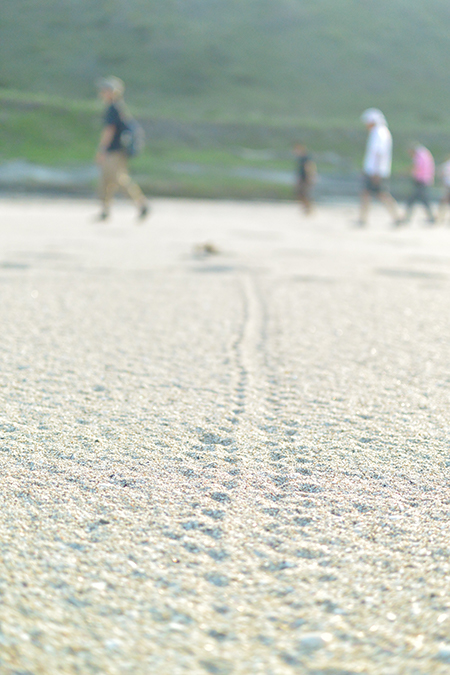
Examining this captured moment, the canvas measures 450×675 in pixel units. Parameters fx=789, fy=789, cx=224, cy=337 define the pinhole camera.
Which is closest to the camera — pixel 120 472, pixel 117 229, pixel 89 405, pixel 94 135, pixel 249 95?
pixel 120 472

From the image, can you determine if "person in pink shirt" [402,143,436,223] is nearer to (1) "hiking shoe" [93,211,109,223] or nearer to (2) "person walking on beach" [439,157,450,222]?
(2) "person walking on beach" [439,157,450,222]

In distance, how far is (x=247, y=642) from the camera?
4.78 ft

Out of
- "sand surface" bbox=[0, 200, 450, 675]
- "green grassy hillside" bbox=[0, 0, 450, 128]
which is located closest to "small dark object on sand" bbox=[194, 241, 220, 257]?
"sand surface" bbox=[0, 200, 450, 675]

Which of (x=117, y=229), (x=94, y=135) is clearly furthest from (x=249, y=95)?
(x=117, y=229)

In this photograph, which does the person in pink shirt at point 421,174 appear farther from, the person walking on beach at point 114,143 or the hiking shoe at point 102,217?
the person walking on beach at point 114,143

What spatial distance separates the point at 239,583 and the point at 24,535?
535mm

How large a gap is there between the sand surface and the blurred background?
22.0 m

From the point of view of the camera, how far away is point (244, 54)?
198 ft

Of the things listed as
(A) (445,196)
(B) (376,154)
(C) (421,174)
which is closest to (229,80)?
(A) (445,196)

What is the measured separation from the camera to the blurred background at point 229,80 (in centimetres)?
3331

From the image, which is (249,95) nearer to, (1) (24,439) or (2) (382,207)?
(2) (382,207)

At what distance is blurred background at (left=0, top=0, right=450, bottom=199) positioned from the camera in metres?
33.3

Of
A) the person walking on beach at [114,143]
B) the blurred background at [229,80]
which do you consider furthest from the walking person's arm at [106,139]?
the blurred background at [229,80]

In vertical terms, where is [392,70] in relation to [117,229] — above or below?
above
